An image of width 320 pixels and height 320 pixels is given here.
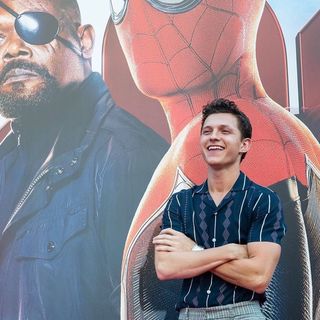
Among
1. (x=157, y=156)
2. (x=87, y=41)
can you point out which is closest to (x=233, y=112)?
(x=157, y=156)

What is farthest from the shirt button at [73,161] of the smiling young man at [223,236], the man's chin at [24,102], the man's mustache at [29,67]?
the smiling young man at [223,236]

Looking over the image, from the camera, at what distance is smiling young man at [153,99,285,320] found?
6.26 ft

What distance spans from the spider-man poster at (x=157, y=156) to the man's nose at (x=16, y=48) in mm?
331

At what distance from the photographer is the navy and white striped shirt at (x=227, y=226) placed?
192 cm

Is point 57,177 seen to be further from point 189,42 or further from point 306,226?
point 306,226

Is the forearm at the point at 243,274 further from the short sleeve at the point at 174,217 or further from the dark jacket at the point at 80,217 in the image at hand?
the dark jacket at the point at 80,217

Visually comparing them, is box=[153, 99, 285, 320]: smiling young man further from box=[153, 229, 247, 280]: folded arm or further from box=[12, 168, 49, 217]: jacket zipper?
box=[12, 168, 49, 217]: jacket zipper

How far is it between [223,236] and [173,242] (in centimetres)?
19

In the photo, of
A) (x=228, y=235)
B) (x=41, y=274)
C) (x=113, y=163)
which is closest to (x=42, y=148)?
(x=113, y=163)

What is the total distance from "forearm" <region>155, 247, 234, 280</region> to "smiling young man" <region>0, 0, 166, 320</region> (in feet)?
2.96

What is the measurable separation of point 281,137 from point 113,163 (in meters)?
0.89

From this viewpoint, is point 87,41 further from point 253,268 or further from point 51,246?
point 253,268

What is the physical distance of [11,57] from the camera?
3199 mm

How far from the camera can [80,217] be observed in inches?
117
